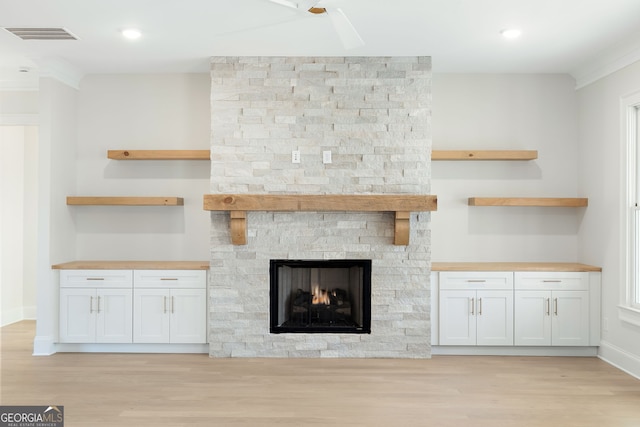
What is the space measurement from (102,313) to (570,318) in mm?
4268

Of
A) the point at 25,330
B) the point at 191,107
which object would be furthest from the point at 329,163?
the point at 25,330

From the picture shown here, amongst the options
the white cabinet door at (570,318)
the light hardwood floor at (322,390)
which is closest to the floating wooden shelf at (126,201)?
the light hardwood floor at (322,390)

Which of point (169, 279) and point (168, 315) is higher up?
point (169, 279)

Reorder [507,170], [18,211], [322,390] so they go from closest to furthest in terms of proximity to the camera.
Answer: [322,390] < [507,170] < [18,211]

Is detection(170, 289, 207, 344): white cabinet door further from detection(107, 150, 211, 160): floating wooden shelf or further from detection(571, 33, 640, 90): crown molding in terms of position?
detection(571, 33, 640, 90): crown molding

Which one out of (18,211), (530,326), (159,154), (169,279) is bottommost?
(530,326)

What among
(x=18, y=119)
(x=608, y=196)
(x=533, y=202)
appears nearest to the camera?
(x=608, y=196)

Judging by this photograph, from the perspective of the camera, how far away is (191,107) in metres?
5.12

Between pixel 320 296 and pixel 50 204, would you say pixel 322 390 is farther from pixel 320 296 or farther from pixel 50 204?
pixel 50 204

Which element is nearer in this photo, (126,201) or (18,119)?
(126,201)

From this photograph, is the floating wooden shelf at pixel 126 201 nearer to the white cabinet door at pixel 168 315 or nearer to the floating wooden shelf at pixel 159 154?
the floating wooden shelf at pixel 159 154

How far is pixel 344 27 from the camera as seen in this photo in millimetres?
3367

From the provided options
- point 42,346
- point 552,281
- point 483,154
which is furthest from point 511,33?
point 42,346

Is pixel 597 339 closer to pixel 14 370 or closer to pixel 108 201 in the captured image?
pixel 108 201
